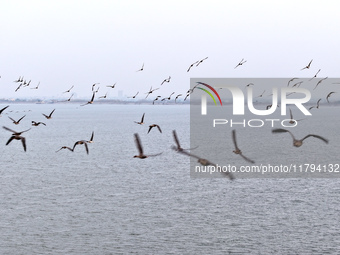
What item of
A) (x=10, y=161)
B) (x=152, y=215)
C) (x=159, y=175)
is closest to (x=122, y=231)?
(x=152, y=215)

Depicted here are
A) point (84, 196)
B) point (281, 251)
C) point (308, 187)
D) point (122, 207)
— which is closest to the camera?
point (281, 251)

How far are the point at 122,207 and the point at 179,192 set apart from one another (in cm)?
1435

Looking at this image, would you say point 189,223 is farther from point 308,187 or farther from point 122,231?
point 308,187

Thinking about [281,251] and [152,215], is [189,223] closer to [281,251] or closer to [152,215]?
[152,215]

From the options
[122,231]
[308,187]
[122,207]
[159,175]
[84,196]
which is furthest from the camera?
[159,175]

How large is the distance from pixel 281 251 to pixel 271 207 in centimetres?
1952

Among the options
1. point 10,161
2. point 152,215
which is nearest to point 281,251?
point 152,215

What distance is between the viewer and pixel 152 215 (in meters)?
88.6

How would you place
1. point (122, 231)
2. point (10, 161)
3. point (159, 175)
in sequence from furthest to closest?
1. point (10, 161)
2. point (159, 175)
3. point (122, 231)

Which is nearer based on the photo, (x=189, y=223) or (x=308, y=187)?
(x=189, y=223)

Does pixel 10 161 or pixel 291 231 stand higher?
pixel 10 161

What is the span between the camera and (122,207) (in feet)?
310

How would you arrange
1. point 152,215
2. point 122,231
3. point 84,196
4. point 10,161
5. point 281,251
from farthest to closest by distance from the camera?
point 10,161 → point 84,196 → point 152,215 → point 122,231 → point 281,251

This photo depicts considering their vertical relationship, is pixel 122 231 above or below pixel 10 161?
below
